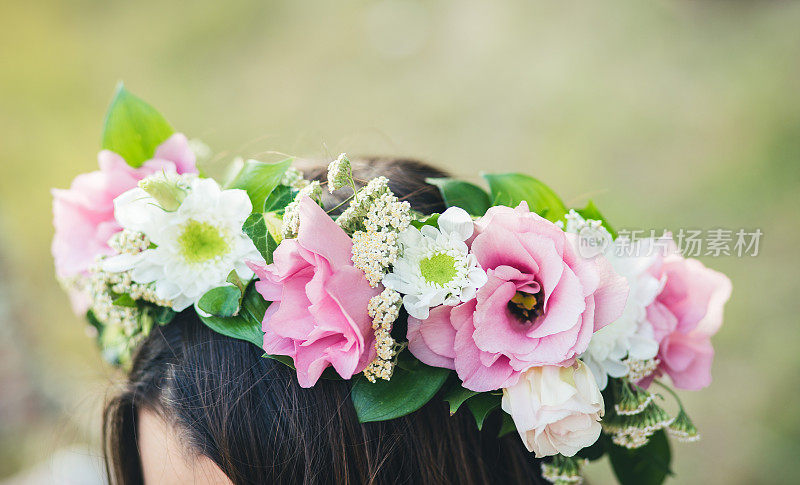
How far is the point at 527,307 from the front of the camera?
0.63m

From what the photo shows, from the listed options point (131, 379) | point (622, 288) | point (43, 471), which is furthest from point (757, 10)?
point (43, 471)

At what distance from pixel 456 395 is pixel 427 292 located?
0.13 meters

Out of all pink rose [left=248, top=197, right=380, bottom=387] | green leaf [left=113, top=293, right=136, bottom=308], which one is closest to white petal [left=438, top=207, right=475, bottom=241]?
pink rose [left=248, top=197, right=380, bottom=387]

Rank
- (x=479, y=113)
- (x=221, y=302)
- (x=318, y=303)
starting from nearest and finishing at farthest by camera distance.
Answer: (x=318, y=303) < (x=221, y=302) < (x=479, y=113)

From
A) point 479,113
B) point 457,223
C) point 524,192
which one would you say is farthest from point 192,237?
point 479,113

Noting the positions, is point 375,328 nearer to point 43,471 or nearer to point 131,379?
point 131,379

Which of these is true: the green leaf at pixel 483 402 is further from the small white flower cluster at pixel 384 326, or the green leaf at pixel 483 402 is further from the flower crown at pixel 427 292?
the small white flower cluster at pixel 384 326

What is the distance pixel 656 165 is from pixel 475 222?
1934 mm

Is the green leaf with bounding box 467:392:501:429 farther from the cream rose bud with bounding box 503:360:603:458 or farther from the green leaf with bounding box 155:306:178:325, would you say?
the green leaf with bounding box 155:306:178:325

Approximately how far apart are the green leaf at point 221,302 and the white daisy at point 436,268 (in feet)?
0.64

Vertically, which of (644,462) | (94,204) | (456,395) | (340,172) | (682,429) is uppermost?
(340,172)

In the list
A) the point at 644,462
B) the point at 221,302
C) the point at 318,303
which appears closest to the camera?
the point at 318,303

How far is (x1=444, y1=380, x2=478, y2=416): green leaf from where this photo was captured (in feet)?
2.02

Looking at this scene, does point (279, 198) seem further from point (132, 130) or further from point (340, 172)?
point (132, 130)
